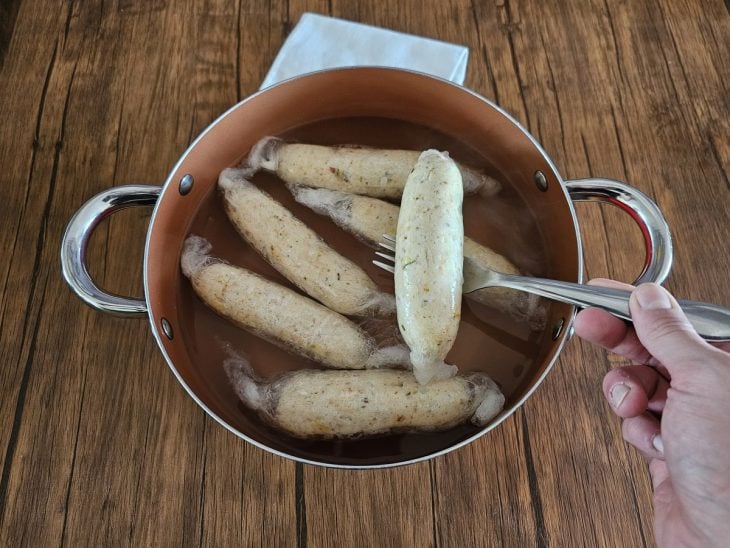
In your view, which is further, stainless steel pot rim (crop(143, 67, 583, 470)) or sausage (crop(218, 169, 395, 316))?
sausage (crop(218, 169, 395, 316))

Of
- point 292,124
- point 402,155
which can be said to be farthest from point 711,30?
point 292,124

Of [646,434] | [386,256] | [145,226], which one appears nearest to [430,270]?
[386,256]

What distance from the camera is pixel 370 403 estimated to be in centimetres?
76

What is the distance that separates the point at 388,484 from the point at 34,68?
99 centimetres

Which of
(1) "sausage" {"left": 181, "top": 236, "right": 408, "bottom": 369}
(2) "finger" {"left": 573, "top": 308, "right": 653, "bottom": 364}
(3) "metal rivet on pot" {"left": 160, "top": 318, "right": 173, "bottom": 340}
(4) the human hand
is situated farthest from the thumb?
(3) "metal rivet on pot" {"left": 160, "top": 318, "right": 173, "bottom": 340}

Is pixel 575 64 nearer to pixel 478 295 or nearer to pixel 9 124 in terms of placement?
pixel 478 295

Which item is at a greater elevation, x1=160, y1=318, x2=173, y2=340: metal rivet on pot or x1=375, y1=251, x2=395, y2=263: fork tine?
x1=375, y1=251, x2=395, y2=263: fork tine

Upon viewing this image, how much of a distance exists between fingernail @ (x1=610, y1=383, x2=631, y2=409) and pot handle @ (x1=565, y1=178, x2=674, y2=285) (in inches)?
5.4

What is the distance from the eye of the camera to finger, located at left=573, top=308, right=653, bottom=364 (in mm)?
749

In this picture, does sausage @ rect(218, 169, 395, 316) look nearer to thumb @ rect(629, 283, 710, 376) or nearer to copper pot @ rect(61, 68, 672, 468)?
copper pot @ rect(61, 68, 672, 468)

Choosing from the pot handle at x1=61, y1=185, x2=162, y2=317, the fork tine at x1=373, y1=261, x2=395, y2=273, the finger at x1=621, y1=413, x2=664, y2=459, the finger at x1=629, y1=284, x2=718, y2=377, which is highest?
the finger at x1=629, y1=284, x2=718, y2=377

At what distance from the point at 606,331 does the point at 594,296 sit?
0.13m

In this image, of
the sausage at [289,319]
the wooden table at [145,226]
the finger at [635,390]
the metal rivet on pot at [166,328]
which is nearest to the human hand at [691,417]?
the finger at [635,390]

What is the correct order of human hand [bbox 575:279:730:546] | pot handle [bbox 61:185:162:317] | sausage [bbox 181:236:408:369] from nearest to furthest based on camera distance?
1. human hand [bbox 575:279:730:546]
2. pot handle [bbox 61:185:162:317]
3. sausage [bbox 181:236:408:369]
